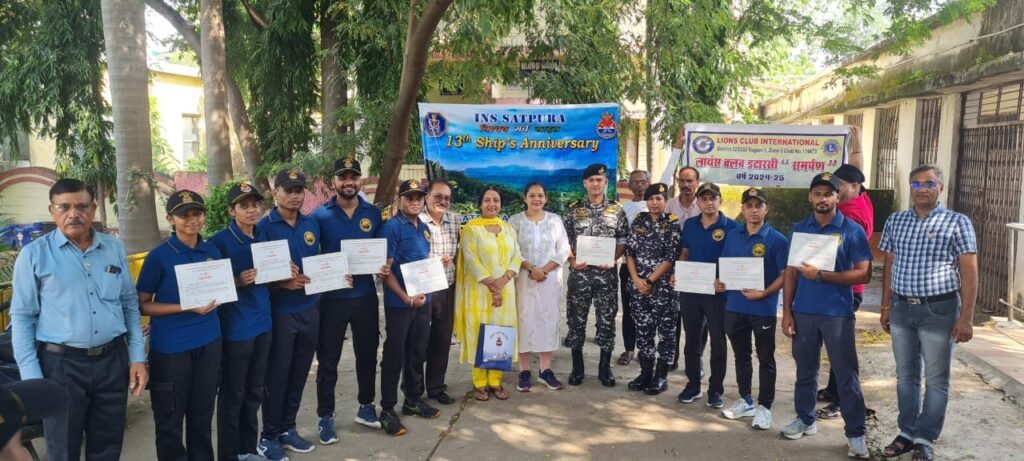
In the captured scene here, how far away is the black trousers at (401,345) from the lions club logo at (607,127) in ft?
9.25

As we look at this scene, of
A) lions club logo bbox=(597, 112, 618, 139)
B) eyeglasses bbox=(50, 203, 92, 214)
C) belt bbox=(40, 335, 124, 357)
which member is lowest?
belt bbox=(40, 335, 124, 357)

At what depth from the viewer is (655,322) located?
221 inches

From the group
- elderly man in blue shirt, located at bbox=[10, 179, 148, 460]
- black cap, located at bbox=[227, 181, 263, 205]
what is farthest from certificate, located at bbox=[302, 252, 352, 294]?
elderly man in blue shirt, located at bbox=[10, 179, 148, 460]

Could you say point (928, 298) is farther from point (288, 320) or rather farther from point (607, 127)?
point (288, 320)

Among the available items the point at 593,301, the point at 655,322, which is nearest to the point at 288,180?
the point at 593,301

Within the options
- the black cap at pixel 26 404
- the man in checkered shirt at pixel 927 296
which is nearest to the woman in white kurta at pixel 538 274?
the man in checkered shirt at pixel 927 296

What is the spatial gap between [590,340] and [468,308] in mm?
2309

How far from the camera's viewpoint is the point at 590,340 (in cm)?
739

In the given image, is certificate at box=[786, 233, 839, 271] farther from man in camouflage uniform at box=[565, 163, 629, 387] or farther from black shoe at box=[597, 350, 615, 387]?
black shoe at box=[597, 350, 615, 387]

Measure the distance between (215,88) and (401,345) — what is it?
6.27 meters

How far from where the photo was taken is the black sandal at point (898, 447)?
435 centimetres

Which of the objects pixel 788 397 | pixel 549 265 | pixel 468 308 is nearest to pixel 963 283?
pixel 788 397

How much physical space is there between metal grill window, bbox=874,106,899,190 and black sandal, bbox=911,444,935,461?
9.85 meters

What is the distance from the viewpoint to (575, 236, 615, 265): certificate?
18.2ft
